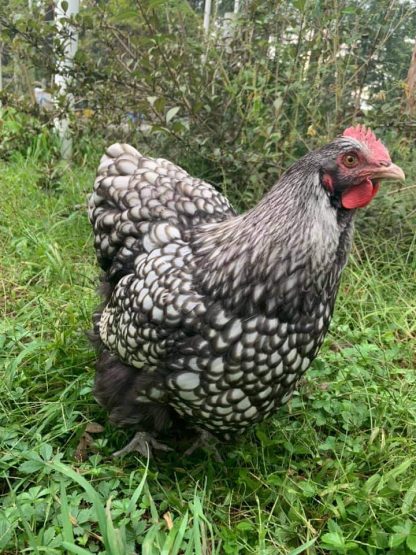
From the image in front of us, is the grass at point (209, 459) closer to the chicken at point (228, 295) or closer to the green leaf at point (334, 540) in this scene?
the green leaf at point (334, 540)

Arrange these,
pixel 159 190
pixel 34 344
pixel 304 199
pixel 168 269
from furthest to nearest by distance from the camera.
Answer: pixel 34 344, pixel 159 190, pixel 168 269, pixel 304 199

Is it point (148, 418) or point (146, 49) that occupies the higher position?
point (146, 49)

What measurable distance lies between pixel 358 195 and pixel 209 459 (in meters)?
1.10

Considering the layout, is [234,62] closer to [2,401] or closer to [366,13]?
[366,13]

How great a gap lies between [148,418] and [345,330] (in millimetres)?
1224

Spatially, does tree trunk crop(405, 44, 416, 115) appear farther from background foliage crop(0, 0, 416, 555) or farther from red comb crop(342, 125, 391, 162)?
red comb crop(342, 125, 391, 162)

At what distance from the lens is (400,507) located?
1775mm

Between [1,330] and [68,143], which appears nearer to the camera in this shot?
[1,330]

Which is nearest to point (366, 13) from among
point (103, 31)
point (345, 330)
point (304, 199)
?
point (103, 31)

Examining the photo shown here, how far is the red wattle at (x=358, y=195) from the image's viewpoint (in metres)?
1.51

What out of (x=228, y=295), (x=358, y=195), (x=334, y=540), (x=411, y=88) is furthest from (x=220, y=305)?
(x=411, y=88)

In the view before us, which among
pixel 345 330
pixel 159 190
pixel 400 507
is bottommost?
pixel 400 507

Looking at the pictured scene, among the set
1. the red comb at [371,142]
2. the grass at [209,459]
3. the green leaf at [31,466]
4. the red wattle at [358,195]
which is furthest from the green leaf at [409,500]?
the green leaf at [31,466]

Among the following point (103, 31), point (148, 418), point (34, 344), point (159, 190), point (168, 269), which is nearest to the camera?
point (168, 269)
